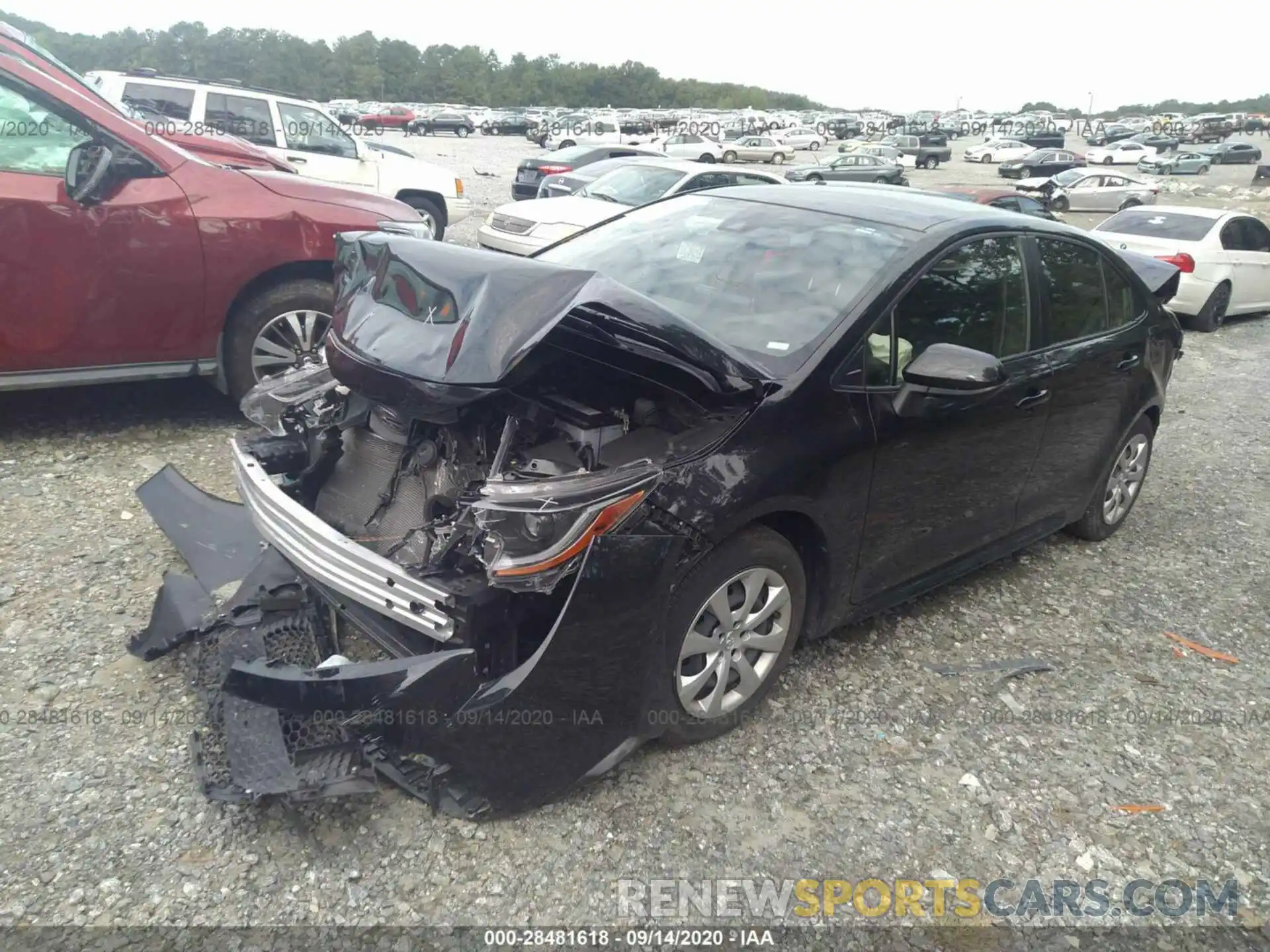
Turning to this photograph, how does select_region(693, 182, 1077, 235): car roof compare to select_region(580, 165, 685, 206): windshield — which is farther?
select_region(580, 165, 685, 206): windshield

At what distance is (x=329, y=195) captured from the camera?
5578 millimetres

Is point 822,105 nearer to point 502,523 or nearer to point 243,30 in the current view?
point 243,30

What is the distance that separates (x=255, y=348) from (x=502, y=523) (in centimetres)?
338

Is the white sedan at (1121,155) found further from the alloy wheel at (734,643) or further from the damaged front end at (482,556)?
the damaged front end at (482,556)

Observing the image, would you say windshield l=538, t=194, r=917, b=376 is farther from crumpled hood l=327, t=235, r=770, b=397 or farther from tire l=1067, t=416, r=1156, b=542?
tire l=1067, t=416, r=1156, b=542

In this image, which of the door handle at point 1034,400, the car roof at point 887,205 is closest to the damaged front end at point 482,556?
the car roof at point 887,205

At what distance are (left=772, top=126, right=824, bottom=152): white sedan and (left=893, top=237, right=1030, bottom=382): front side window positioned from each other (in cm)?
4657

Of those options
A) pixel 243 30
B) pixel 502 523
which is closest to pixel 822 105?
pixel 243 30

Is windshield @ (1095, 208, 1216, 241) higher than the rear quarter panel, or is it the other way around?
the rear quarter panel

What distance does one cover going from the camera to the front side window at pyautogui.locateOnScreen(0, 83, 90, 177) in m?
4.52

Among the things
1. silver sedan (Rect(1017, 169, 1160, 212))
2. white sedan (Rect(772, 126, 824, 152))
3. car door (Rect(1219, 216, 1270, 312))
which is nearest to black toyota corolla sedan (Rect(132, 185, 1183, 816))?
car door (Rect(1219, 216, 1270, 312))

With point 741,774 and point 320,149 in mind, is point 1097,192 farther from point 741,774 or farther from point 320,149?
point 741,774

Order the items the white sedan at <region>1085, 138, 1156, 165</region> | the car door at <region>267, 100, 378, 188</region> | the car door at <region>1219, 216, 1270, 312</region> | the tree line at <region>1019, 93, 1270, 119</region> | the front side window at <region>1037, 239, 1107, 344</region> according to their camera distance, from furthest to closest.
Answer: the tree line at <region>1019, 93, 1270, 119</region>
the white sedan at <region>1085, 138, 1156, 165</region>
the car door at <region>1219, 216, 1270, 312</region>
the car door at <region>267, 100, 378, 188</region>
the front side window at <region>1037, 239, 1107, 344</region>

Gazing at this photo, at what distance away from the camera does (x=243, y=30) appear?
7606 centimetres
